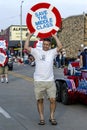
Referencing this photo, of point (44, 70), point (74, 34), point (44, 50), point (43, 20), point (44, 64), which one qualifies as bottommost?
point (74, 34)

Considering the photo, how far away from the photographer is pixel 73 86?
36.5ft

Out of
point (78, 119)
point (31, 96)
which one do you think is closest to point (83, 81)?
point (78, 119)

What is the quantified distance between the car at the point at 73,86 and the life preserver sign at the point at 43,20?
226 centimetres

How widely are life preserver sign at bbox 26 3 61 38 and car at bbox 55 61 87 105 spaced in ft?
7.43

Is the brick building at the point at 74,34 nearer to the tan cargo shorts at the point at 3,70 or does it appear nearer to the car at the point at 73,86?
the tan cargo shorts at the point at 3,70

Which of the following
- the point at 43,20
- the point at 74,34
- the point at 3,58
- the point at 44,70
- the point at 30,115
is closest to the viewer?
the point at 44,70

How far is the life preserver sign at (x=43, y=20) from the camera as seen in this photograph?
8688mm

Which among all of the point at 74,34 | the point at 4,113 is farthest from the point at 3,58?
the point at 74,34

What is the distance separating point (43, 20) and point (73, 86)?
2900mm

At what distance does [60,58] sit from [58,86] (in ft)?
73.6

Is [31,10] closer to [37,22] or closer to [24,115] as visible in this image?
[37,22]

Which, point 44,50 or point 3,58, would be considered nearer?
point 44,50

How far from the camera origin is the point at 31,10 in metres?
8.78

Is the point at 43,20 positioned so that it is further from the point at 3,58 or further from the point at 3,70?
the point at 3,70
